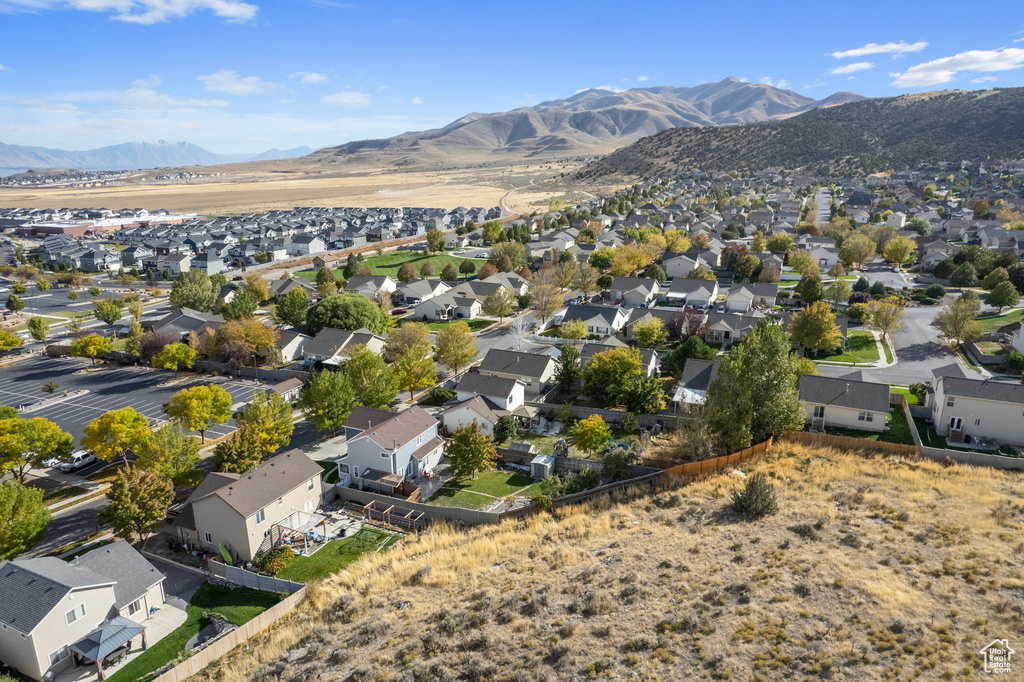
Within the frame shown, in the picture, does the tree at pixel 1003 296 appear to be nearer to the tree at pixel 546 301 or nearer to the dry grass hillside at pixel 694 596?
the dry grass hillside at pixel 694 596

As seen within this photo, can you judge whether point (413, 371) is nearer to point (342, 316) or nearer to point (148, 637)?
point (342, 316)

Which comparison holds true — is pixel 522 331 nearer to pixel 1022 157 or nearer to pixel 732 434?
pixel 732 434

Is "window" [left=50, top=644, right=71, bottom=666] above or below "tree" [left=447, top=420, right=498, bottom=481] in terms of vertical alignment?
below

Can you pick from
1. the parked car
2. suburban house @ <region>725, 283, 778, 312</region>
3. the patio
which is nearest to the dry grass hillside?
the patio

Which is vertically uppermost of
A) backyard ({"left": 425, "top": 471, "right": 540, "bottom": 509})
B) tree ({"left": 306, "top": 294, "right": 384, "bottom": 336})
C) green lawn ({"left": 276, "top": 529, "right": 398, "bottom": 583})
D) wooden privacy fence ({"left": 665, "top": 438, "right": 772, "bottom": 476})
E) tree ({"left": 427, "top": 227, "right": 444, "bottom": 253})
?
tree ({"left": 427, "top": 227, "right": 444, "bottom": 253})

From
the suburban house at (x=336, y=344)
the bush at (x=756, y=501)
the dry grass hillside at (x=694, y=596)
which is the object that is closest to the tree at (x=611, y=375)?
the dry grass hillside at (x=694, y=596)

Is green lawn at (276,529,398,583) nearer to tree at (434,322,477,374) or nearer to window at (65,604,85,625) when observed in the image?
window at (65,604,85,625)

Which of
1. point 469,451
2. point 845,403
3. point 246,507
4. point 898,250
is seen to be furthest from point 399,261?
point 845,403
